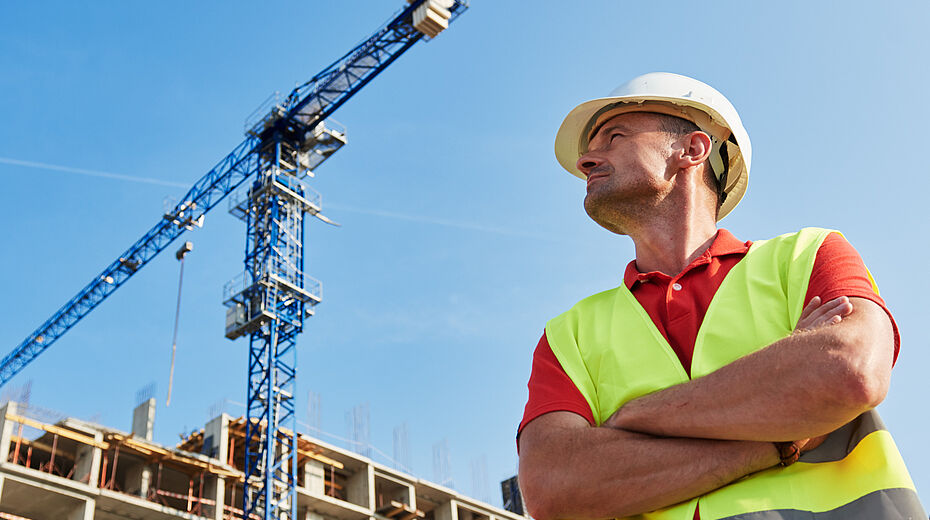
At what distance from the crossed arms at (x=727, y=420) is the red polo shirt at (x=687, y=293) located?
0.09 metres

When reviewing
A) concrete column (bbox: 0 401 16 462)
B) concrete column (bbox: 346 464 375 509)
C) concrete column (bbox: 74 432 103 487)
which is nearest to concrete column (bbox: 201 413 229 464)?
concrete column (bbox: 74 432 103 487)

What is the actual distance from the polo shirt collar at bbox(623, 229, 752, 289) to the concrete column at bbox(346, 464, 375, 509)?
38852 mm

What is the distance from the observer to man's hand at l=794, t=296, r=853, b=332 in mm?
2174

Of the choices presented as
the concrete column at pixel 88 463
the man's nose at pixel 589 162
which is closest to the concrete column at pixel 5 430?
the concrete column at pixel 88 463

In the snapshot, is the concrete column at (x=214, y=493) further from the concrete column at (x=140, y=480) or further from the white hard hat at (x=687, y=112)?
the white hard hat at (x=687, y=112)

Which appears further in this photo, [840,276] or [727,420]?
[840,276]

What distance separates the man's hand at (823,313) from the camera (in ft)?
7.13

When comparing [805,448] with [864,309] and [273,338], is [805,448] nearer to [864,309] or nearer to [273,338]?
[864,309]

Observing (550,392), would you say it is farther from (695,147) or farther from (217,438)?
(217,438)

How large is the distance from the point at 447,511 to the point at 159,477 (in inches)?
591

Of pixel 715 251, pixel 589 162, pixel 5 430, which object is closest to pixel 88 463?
pixel 5 430

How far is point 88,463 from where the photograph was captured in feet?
107

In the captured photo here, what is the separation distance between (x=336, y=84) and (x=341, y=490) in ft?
60.2

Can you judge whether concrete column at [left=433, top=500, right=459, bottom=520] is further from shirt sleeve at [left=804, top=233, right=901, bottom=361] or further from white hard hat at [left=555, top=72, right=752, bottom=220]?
shirt sleeve at [left=804, top=233, right=901, bottom=361]
